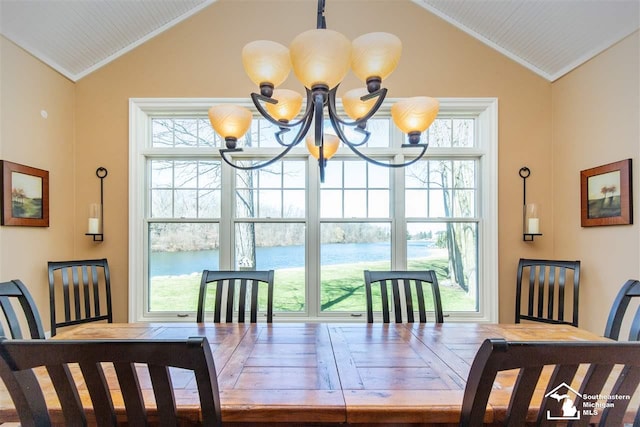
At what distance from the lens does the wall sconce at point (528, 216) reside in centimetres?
276

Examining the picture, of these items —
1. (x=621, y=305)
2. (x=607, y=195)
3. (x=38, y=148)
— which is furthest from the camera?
(x=38, y=148)

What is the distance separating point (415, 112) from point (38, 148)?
271cm

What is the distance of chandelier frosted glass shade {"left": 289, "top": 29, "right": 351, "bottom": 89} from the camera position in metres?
1.16

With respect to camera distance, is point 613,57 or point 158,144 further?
point 158,144

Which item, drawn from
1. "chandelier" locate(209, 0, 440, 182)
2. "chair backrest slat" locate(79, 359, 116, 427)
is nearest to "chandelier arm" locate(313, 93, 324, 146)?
"chandelier" locate(209, 0, 440, 182)

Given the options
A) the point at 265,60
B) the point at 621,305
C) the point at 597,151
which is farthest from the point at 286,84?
the point at 621,305

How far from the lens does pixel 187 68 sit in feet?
9.48

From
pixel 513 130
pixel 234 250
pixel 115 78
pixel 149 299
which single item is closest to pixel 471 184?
pixel 513 130

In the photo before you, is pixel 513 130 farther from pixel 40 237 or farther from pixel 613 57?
pixel 40 237

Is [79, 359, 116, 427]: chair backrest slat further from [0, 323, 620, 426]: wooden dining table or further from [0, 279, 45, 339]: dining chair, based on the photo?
[0, 279, 45, 339]: dining chair

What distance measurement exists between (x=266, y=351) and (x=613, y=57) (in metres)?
2.91

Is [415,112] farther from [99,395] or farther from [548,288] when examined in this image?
[548,288]

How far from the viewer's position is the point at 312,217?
2.95 metres
